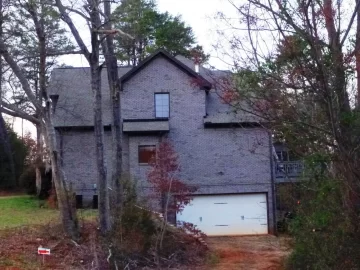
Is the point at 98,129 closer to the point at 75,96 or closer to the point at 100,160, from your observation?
the point at 100,160

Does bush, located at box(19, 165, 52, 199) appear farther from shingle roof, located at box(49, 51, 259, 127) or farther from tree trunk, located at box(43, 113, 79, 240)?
tree trunk, located at box(43, 113, 79, 240)

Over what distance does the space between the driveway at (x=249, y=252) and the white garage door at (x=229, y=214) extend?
986 mm

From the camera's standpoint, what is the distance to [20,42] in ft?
74.3

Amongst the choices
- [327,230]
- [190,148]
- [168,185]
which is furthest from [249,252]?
[327,230]

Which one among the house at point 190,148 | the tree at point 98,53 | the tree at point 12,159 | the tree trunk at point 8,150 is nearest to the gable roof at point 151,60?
the house at point 190,148

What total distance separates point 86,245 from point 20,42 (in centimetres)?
679

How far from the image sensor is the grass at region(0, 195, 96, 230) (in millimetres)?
26391

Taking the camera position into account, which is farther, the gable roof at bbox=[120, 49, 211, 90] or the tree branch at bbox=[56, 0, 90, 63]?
the gable roof at bbox=[120, 49, 211, 90]

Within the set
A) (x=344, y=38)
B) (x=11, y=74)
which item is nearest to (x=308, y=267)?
(x=344, y=38)

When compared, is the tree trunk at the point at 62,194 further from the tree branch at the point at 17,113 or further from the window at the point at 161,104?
the window at the point at 161,104

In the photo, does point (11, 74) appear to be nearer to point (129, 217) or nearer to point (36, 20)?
point (36, 20)

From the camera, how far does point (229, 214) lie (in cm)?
3412

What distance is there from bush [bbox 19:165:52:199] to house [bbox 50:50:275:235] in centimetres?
517

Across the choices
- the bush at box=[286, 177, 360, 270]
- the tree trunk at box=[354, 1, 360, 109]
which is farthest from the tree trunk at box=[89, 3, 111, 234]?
the tree trunk at box=[354, 1, 360, 109]
